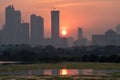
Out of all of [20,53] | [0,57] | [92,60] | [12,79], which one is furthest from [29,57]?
[12,79]

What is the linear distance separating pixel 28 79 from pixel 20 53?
108322 mm

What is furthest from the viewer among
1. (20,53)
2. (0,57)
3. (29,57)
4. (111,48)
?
(111,48)

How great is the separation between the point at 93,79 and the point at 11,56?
11471 cm

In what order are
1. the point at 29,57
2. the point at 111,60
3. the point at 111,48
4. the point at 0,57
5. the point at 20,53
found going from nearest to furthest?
the point at 111,60, the point at 29,57, the point at 20,53, the point at 0,57, the point at 111,48

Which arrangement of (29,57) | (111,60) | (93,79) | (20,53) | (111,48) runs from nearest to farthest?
(93,79), (111,60), (29,57), (20,53), (111,48)

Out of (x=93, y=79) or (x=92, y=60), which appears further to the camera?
(x=92, y=60)

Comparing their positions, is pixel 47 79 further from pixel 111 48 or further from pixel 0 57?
pixel 111 48

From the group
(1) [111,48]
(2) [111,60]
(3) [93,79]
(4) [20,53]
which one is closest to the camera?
(3) [93,79]

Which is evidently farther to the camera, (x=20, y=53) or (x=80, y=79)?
(x=20, y=53)

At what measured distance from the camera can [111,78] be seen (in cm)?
4481

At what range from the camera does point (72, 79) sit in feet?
144

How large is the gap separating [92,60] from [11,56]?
67.5 m

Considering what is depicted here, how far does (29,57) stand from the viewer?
142 m

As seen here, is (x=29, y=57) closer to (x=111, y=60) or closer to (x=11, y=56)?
(x=11, y=56)
